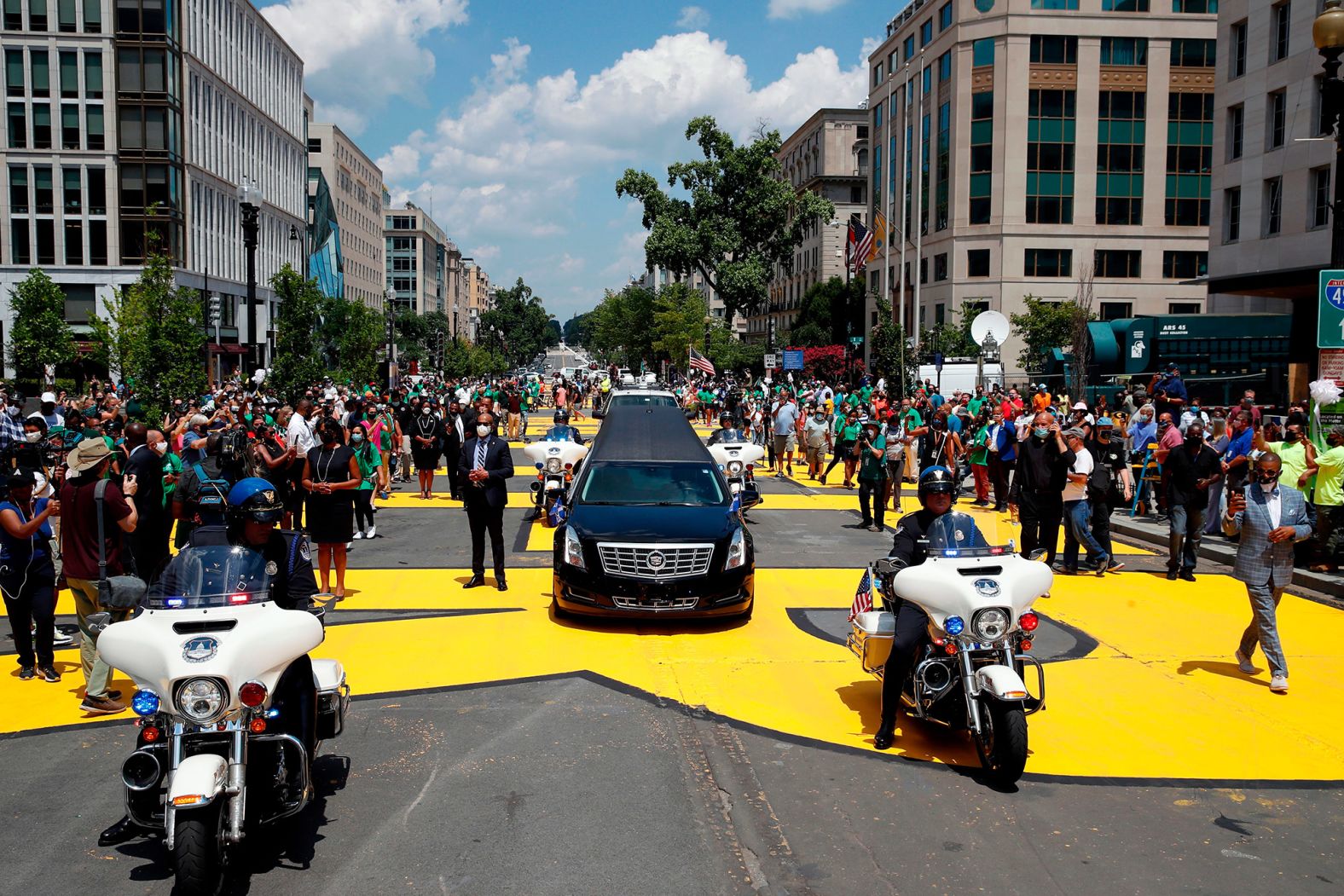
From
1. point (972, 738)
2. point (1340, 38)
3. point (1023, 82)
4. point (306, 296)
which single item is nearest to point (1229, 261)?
point (1023, 82)

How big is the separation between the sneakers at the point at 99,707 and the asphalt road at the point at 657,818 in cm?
26

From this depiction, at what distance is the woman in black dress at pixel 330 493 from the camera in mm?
11008

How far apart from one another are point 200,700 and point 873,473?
Answer: 1322 cm

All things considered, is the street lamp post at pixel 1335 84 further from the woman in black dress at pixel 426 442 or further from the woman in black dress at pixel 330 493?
the woman in black dress at pixel 426 442

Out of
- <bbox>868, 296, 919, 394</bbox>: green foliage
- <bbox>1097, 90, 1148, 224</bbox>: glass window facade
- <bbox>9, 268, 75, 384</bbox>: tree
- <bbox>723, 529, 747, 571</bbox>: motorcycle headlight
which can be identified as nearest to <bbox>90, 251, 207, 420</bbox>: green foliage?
<bbox>9, 268, 75, 384</bbox>: tree

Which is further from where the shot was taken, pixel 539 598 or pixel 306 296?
pixel 306 296

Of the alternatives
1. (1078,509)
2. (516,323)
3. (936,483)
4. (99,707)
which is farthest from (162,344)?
(516,323)

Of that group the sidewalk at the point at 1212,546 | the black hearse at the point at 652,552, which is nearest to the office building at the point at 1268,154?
the sidewalk at the point at 1212,546

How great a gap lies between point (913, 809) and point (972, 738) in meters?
1.30

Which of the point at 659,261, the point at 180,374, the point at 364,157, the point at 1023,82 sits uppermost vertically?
the point at 364,157

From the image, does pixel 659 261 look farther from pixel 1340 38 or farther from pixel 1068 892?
pixel 1068 892

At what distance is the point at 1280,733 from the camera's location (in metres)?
7.45

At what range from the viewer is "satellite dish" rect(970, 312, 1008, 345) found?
87.3 feet

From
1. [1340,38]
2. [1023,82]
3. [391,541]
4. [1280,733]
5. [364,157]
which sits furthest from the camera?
[364,157]
